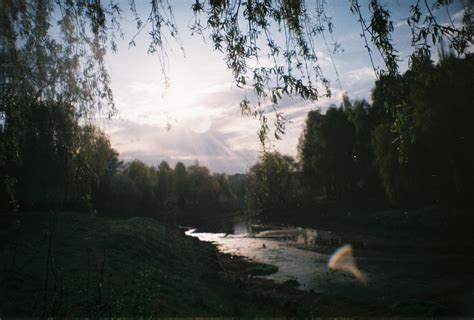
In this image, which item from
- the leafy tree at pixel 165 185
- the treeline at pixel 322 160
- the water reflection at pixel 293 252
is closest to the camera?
the treeline at pixel 322 160

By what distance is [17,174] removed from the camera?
27.0 m

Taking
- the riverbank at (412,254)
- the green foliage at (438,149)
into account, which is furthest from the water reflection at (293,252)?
the green foliage at (438,149)

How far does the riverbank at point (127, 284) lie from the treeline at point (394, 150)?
201 inches

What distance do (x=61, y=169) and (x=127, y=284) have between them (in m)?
6.57

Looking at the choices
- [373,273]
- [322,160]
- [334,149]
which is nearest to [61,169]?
[373,273]

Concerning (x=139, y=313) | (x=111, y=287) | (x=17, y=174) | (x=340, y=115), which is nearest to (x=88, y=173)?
(x=139, y=313)

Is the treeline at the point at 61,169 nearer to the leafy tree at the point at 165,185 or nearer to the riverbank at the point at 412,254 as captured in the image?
the leafy tree at the point at 165,185

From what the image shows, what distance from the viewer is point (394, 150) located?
104 ft

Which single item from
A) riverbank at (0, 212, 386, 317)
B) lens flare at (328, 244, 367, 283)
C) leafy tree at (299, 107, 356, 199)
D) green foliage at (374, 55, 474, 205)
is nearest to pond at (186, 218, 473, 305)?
lens flare at (328, 244, 367, 283)

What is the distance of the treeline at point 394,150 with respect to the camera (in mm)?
4133

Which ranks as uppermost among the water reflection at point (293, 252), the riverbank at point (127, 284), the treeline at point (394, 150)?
the treeline at point (394, 150)

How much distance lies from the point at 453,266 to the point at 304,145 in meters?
42.8

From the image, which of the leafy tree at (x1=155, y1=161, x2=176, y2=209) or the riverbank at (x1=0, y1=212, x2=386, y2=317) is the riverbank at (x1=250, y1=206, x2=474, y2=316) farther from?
the leafy tree at (x1=155, y1=161, x2=176, y2=209)

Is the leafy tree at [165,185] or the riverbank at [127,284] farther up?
the leafy tree at [165,185]
